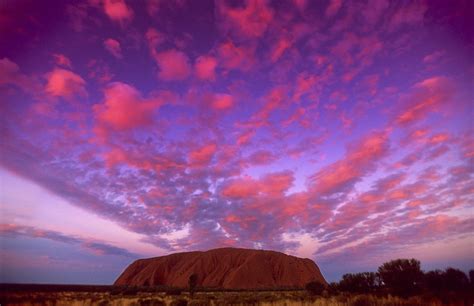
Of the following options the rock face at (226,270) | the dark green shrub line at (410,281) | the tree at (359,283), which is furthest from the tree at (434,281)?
Answer: the rock face at (226,270)

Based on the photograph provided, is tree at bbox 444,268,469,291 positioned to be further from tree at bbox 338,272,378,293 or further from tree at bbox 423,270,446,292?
tree at bbox 338,272,378,293

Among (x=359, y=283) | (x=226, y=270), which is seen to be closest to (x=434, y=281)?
(x=359, y=283)

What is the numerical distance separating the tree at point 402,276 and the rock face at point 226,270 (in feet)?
252

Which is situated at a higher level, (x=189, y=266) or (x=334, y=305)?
(x=189, y=266)

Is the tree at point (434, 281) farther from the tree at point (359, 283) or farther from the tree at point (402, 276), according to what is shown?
the tree at point (359, 283)

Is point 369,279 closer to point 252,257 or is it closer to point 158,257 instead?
point 252,257

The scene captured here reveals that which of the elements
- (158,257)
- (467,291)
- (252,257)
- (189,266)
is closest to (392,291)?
(467,291)

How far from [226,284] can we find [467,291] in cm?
8815

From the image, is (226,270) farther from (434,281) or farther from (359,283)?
(434,281)

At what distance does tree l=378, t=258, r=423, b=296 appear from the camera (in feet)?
73.8

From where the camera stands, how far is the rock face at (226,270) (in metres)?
103

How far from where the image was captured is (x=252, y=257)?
114 metres

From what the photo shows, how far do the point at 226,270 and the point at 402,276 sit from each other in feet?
318

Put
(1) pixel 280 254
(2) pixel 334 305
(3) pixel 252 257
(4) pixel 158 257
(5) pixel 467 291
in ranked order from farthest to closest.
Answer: (4) pixel 158 257, (1) pixel 280 254, (3) pixel 252 257, (5) pixel 467 291, (2) pixel 334 305
